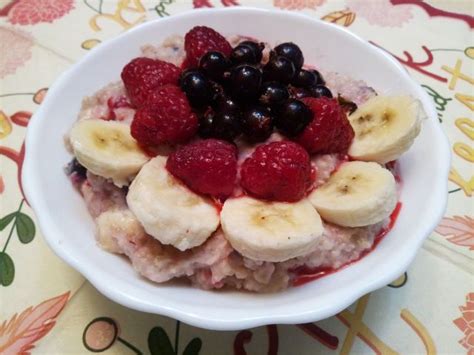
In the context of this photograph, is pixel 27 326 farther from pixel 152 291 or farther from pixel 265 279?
pixel 265 279

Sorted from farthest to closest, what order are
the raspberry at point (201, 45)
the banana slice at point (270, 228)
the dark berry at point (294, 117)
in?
the raspberry at point (201, 45) → the dark berry at point (294, 117) → the banana slice at point (270, 228)

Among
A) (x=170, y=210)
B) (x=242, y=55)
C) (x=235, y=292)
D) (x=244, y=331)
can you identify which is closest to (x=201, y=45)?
(x=242, y=55)

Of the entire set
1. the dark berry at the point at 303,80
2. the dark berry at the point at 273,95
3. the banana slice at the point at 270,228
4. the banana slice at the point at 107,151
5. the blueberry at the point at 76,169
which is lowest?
the blueberry at the point at 76,169

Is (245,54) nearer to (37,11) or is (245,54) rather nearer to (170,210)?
(170,210)

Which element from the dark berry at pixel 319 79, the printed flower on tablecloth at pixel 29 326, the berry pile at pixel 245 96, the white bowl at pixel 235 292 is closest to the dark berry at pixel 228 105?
the berry pile at pixel 245 96

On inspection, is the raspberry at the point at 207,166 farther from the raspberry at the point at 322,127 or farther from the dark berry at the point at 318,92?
the dark berry at the point at 318,92

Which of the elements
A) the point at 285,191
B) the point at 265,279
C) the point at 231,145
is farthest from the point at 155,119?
the point at 265,279
